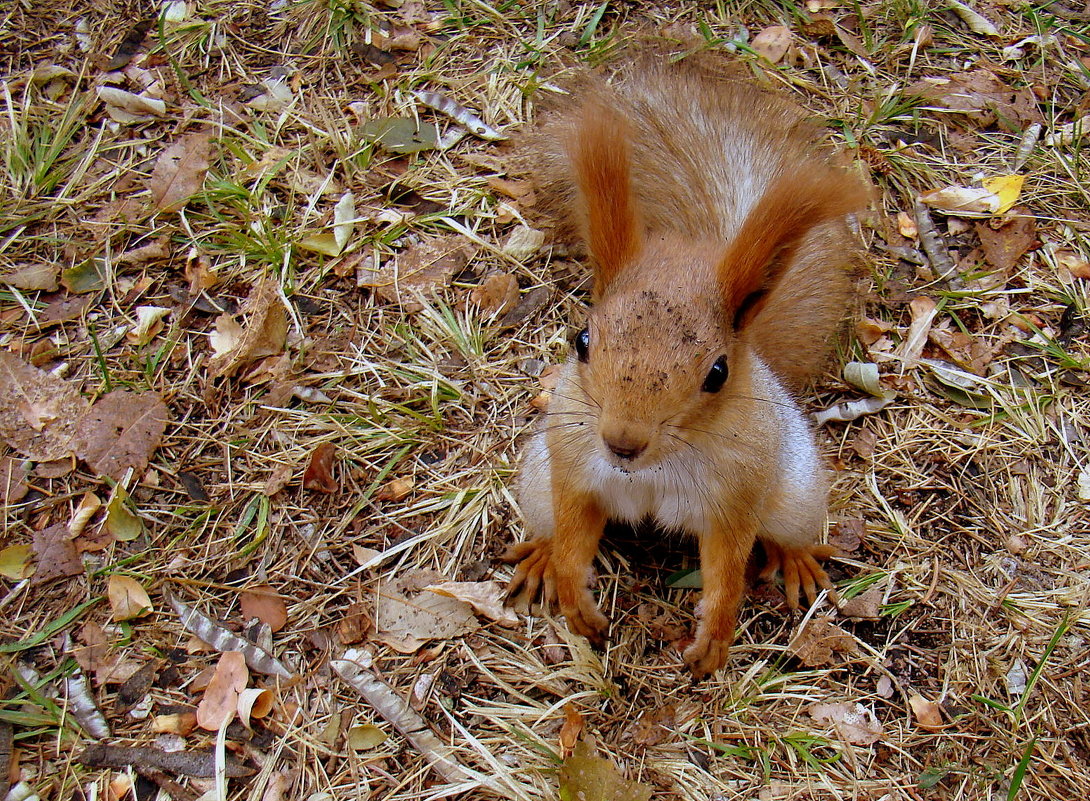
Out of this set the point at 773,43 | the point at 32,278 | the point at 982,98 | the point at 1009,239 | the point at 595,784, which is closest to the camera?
the point at 595,784

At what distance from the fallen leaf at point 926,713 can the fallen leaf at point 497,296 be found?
1.43 metres

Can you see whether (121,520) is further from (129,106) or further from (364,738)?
(129,106)

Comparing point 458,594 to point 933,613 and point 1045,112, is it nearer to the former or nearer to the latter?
point 933,613

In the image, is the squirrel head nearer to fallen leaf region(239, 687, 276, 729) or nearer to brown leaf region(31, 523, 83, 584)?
fallen leaf region(239, 687, 276, 729)

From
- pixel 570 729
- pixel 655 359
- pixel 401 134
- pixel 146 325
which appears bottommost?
pixel 570 729

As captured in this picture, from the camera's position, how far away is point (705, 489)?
1.74 m

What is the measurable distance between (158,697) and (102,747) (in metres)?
0.14

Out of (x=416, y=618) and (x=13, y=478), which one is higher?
(x=13, y=478)

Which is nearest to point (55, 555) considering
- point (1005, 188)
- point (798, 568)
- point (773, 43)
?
point (798, 568)

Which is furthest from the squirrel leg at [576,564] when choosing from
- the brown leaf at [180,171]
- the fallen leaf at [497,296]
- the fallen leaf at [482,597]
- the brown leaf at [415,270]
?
the brown leaf at [180,171]

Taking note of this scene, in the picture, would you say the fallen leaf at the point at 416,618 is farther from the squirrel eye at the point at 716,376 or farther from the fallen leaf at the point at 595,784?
the squirrel eye at the point at 716,376

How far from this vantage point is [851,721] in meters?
1.92

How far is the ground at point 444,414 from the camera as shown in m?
1.90

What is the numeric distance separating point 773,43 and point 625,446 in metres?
2.18
